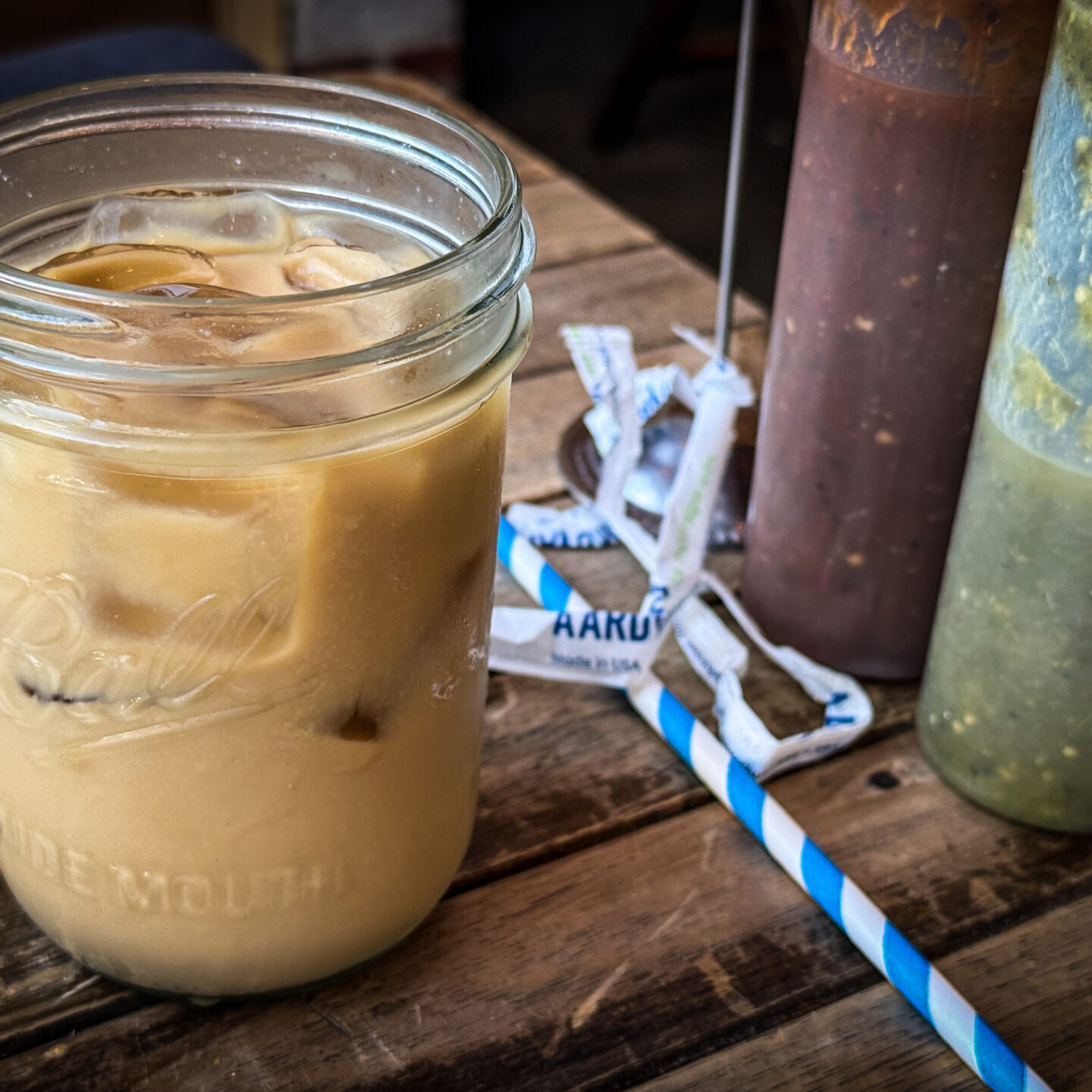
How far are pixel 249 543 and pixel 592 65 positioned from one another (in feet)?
Answer: 9.16

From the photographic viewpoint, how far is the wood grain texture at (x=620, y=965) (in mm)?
467

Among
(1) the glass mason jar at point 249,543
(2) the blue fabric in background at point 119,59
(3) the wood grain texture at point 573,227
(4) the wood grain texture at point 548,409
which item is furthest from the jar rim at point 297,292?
(2) the blue fabric in background at point 119,59

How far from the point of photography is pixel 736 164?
0.75 meters

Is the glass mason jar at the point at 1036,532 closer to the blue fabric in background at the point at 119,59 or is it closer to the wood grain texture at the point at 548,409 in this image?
the wood grain texture at the point at 548,409

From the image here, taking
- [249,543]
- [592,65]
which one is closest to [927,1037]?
[249,543]

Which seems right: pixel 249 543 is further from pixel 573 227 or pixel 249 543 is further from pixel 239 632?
pixel 573 227

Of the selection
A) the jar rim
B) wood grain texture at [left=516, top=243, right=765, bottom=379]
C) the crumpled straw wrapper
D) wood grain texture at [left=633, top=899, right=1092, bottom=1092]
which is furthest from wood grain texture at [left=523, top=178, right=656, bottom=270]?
wood grain texture at [left=633, top=899, right=1092, bottom=1092]

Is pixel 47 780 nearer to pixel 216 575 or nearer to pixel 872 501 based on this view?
pixel 216 575

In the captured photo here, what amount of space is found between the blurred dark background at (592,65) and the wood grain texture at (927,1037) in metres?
1.44

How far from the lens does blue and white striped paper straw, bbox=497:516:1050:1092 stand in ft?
1.55

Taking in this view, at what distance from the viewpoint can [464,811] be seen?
1.69 ft

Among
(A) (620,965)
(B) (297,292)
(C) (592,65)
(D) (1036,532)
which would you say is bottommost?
(C) (592,65)

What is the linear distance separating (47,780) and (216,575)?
108 mm

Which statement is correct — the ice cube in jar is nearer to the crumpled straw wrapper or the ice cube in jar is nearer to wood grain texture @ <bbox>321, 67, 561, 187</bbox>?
the crumpled straw wrapper
